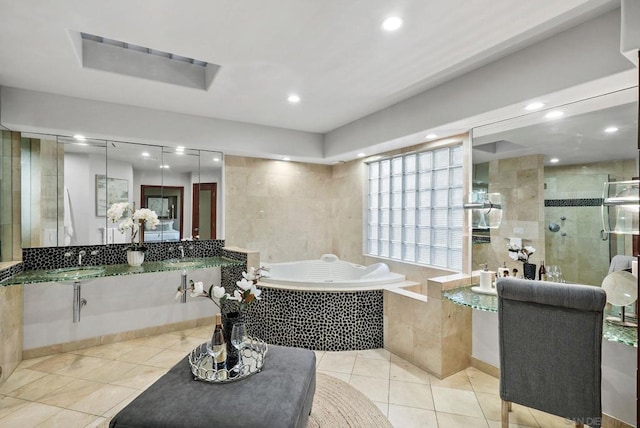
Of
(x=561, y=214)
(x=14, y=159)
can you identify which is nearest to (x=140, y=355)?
(x=14, y=159)

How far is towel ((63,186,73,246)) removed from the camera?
10.5ft

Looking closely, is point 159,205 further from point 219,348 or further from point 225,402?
point 225,402

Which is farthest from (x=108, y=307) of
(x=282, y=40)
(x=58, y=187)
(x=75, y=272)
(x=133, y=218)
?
(x=282, y=40)

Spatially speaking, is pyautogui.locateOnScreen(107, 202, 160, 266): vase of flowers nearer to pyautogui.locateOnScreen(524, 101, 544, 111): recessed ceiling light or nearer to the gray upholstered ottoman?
the gray upholstered ottoman

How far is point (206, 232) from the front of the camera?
4035mm

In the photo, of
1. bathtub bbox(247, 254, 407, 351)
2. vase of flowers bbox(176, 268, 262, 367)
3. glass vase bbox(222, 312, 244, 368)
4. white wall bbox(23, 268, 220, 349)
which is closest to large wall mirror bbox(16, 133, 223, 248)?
white wall bbox(23, 268, 220, 349)

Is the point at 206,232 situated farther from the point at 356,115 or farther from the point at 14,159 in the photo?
the point at 356,115

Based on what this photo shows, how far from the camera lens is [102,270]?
10.3 feet

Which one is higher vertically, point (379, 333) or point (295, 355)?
point (295, 355)

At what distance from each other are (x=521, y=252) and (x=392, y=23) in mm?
2088

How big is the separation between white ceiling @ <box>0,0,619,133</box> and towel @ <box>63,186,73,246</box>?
1.03 m

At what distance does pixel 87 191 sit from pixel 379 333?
3.46 m

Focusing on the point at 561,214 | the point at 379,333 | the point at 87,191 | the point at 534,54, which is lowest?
the point at 379,333

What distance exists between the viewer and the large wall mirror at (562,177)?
2.10 metres
